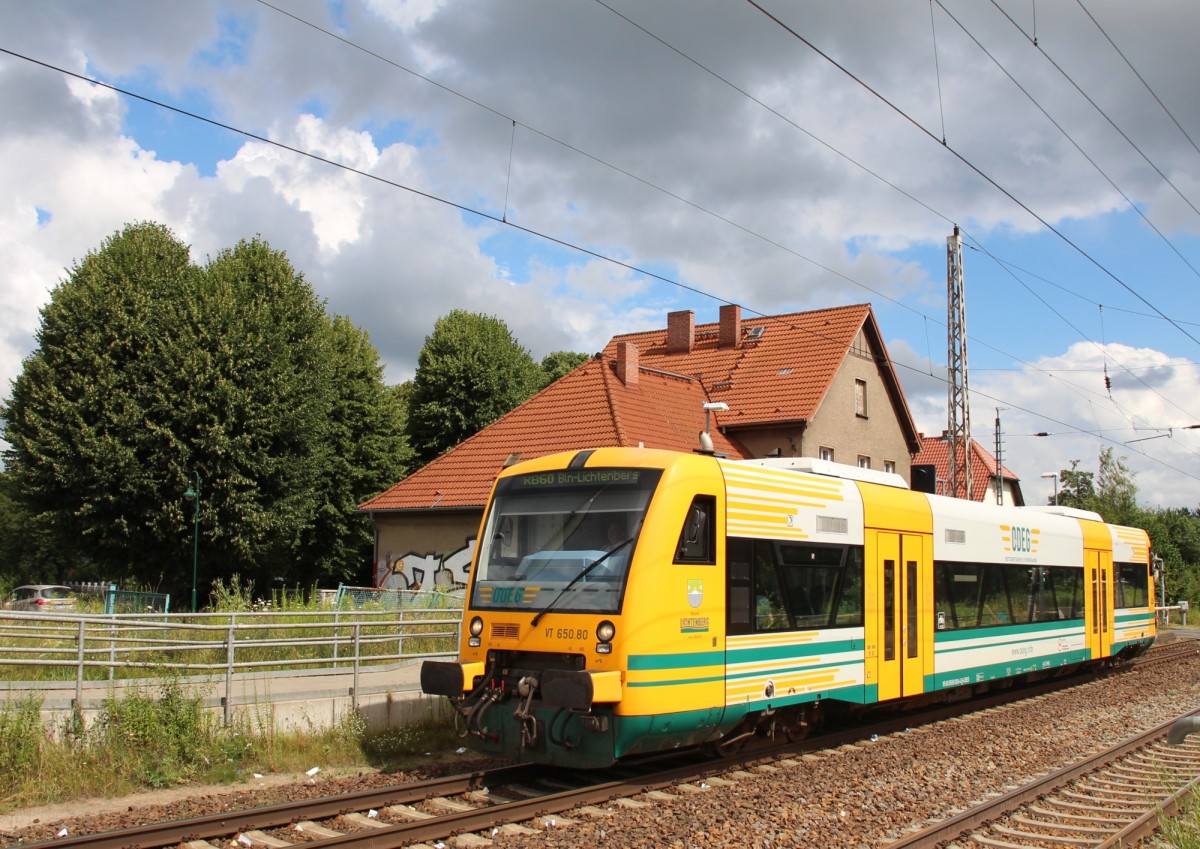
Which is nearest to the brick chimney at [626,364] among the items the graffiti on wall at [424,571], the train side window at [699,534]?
the graffiti on wall at [424,571]

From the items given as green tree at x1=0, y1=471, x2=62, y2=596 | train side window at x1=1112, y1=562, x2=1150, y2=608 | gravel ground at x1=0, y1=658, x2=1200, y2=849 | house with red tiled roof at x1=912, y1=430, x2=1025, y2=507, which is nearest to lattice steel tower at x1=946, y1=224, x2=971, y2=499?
train side window at x1=1112, y1=562, x2=1150, y2=608

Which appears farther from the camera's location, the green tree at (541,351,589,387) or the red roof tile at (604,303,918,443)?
the green tree at (541,351,589,387)

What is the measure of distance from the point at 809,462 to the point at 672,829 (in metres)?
5.12

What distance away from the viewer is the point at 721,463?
10.2 meters

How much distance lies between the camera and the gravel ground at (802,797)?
7.78m

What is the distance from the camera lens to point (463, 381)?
45344 mm

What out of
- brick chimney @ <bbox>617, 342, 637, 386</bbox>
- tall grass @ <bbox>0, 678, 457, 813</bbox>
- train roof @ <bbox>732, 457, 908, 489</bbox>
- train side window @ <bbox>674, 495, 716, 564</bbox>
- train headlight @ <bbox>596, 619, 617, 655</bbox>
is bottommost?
tall grass @ <bbox>0, 678, 457, 813</bbox>

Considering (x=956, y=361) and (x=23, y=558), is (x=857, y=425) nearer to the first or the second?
(x=956, y=361)

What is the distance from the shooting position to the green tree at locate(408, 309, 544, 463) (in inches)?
1779

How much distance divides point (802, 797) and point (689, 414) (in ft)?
74.4

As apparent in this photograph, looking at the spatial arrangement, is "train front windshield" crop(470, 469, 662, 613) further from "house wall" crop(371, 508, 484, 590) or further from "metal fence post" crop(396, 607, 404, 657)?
"house wall" crop(371, 508, 484, 590)

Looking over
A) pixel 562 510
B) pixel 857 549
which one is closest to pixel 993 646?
pixel 857 549

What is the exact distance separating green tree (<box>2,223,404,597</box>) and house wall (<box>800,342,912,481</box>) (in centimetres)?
1471

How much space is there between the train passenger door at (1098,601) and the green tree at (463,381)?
2843 cm
